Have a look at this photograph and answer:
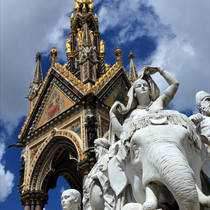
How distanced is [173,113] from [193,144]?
30 cm

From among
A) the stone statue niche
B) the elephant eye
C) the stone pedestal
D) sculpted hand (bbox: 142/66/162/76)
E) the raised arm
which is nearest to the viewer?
the stone statue niche

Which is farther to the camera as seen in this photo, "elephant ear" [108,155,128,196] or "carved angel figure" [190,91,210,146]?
"carved angel figure" [190,91,210,146]

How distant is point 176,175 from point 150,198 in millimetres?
279

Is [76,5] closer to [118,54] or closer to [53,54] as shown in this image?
[53,54]

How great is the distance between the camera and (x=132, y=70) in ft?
67.4

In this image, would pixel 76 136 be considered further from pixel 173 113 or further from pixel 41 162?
pixel 173 113

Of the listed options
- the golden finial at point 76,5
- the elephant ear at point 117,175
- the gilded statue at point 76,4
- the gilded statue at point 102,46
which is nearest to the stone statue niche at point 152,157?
the elephant ear at point 117,175

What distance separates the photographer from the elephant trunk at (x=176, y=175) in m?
1.85

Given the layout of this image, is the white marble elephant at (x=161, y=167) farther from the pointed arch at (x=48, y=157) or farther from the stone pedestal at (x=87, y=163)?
the pointed arch at (x=48, y=157)

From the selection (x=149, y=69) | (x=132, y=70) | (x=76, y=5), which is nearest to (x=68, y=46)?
(x=76, y=5)

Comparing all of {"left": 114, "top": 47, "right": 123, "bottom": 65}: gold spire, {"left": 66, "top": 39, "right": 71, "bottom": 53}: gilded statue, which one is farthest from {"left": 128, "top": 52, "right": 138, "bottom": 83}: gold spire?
{"left": 66, "top": 39, "right": 71, "bottom": 53}: gilded statue

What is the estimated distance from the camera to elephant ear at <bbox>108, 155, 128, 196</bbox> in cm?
248

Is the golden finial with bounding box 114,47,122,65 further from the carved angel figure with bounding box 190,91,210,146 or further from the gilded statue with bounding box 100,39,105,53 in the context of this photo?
the carved angel figure with bounding box 190,91,210,146

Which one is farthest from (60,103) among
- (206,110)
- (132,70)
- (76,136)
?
(206,110)
